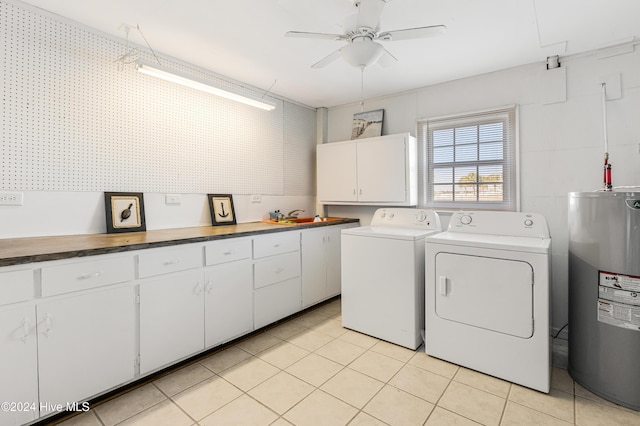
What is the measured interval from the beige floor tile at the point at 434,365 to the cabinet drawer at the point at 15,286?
2.48 metres

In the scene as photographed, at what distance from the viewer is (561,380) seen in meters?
2.12

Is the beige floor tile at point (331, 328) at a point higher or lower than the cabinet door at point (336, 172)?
lower

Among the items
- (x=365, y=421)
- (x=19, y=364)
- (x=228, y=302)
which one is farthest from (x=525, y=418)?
(x=19, y=364)

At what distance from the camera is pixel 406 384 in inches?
81.4

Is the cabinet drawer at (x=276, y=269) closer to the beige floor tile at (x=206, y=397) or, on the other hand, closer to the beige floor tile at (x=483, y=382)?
the beige floor tile at (x=206, y=397)

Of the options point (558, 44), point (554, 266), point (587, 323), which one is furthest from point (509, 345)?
point (558, 44)

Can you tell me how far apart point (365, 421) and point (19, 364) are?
6.06 ft

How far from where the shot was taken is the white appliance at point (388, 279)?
2.54 meters

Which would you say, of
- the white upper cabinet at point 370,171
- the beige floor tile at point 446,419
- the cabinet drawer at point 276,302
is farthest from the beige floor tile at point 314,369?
the white upper cabinet at point 370,171

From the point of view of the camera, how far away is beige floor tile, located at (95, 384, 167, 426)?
1747 millimetres

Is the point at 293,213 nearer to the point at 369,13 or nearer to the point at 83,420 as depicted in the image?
the point at 369,13

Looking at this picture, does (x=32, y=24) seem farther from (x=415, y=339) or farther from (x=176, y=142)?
(x=415, y=339)

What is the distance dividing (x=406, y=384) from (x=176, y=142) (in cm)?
282

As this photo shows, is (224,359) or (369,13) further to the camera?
(224,359)
